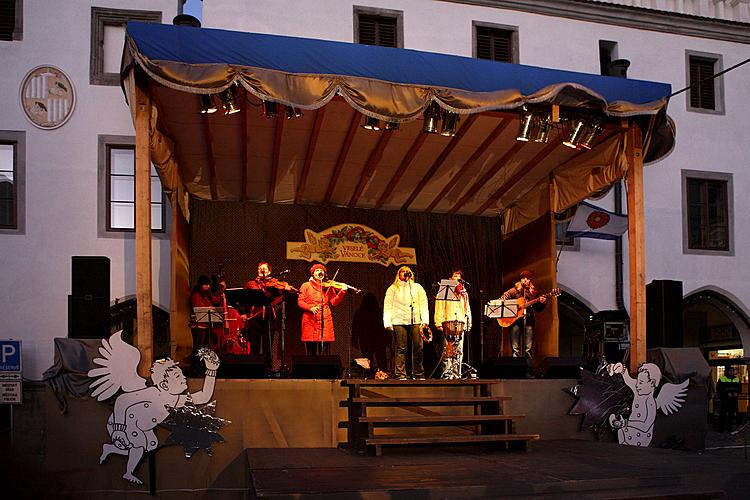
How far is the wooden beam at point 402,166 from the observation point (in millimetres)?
11453

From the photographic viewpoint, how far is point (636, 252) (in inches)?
402

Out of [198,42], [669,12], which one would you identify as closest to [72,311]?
[198,42]

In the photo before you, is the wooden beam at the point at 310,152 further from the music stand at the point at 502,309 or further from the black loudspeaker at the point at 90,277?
the music stand at the point at 502,309

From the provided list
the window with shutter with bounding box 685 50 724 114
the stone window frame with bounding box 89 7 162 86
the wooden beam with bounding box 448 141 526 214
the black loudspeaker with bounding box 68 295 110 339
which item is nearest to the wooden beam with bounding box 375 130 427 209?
the wooden beam with bounding box 448 141 526 214

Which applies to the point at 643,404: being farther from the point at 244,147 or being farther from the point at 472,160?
the point at 244,147

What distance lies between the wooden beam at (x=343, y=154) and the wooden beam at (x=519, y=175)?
262 cm

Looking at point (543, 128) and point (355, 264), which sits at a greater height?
point (543, 128)

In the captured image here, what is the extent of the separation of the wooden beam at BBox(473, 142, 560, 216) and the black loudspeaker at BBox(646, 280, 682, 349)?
235cm

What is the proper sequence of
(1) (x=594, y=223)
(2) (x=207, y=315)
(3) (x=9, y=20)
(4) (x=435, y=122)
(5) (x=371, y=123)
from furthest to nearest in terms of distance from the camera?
(1) (x=594, y=223) → (3) (x=9, y=20) → (2) (x=207, y=315) → (4) (x=435, y=122) → (5) (x=371, y=123)

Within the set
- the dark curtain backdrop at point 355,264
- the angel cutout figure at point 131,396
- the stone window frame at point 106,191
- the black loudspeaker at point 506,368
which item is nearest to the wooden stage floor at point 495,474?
the angel cutout figure at point 131,396

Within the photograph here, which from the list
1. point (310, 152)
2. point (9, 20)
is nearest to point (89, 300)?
point (310, 152)

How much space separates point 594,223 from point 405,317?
6.52 m

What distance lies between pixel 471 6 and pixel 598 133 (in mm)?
6860

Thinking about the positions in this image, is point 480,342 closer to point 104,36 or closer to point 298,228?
point 298,228
